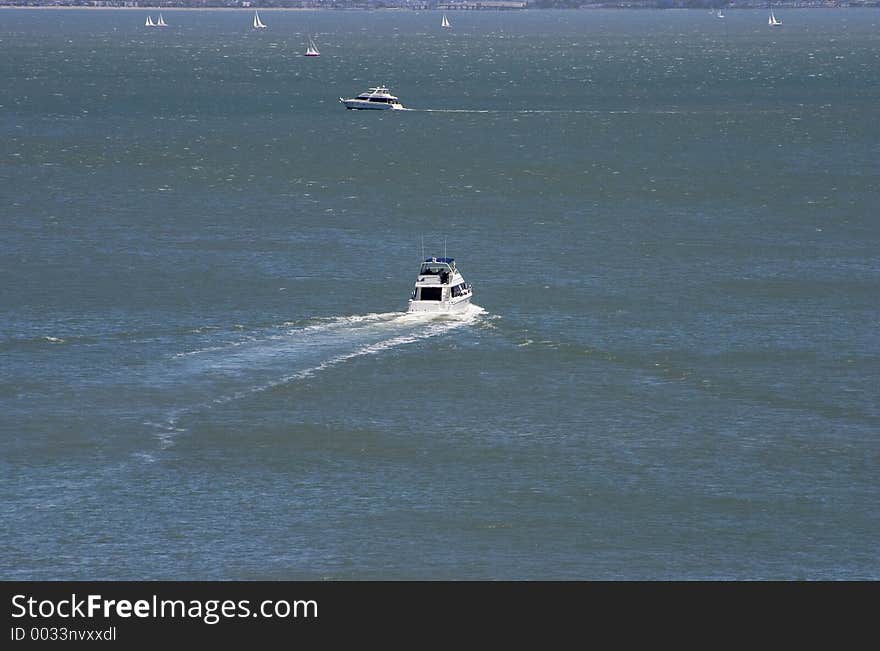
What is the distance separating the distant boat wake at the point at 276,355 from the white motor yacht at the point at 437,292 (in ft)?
1.84

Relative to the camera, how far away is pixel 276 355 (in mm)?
→ 104750

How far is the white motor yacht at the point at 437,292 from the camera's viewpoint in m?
113

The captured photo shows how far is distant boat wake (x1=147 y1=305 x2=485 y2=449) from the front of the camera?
96.3 meters

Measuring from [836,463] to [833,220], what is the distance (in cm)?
7559

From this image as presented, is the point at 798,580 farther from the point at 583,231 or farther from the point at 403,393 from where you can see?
the point at 583,231

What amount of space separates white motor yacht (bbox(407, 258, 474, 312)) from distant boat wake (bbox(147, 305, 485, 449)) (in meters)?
0.56

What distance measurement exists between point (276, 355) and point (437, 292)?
13.6 meters

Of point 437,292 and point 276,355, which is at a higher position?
point 437,292

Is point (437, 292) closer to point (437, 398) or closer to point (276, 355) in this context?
point (276, 355)

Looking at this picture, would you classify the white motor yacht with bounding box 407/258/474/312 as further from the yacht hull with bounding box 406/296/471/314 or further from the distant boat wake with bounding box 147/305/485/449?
the distant boat wake with bounding box 147/305/485/449

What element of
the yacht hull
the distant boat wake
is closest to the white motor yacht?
the yacht hull

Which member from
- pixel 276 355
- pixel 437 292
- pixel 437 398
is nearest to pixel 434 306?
pixel 437 292

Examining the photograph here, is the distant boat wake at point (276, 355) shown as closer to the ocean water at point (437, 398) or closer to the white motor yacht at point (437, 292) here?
the ocean water at point (437, 398)
